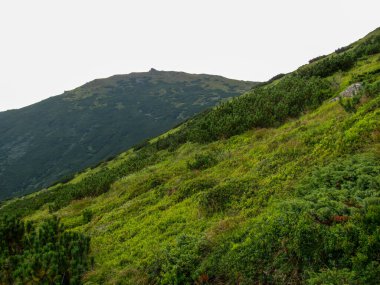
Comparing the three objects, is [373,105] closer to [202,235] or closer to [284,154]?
[284,154]

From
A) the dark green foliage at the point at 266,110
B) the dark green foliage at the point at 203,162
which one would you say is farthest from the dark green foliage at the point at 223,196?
the dark green foliage at the point at 266,110

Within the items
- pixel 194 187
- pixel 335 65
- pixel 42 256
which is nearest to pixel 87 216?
pixel 194 187

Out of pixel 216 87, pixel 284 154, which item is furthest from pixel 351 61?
pixel 216 87

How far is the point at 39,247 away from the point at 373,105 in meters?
12.4

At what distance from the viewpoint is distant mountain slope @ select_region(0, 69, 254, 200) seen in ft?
281

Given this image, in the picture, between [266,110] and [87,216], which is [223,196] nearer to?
[87,216]

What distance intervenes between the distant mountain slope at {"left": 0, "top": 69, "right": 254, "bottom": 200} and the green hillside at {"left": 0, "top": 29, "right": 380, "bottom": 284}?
65679 millimetres

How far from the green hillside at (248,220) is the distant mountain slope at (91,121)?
65.7 meters

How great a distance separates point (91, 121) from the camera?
112188mm

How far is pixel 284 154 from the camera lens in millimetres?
12516

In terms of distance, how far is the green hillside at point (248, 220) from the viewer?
668 centimetres

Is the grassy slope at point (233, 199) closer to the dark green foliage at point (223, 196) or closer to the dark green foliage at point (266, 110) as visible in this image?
the dark green foliage at point (223, 196)

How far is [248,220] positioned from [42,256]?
585 cm

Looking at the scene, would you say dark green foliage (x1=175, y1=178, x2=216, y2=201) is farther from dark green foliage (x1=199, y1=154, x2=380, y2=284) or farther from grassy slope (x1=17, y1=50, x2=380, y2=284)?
dark green foliage (x1=199, y1=154, x2=380, y2=284)
